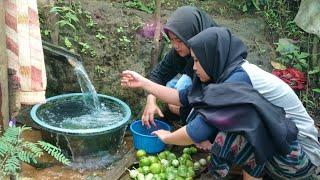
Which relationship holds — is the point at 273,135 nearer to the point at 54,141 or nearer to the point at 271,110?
the point at 271,110

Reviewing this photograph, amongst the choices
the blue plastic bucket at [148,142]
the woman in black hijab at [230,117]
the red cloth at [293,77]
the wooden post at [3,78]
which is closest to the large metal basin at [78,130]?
the blue plastic bucket at [148,142]

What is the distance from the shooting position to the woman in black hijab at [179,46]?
3836mm

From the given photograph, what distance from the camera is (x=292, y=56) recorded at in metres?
5.28

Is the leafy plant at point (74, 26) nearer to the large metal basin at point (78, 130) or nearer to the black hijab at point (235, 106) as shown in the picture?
the large metal basin at point (78, 130)

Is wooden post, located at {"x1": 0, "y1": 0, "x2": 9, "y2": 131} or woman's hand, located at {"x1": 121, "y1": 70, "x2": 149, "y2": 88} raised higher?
wooden post, located at {"x1": 0, "y1": 0, "x2": 9, "y2": 131}

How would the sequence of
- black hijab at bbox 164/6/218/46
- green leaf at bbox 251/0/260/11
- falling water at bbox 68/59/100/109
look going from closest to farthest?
black hijab at bbox 164/6/218/46, falling water at bbox 68/59/100/109, green leaf at bbox 251/0/260/11

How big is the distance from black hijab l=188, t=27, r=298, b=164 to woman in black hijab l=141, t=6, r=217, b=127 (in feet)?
1.59

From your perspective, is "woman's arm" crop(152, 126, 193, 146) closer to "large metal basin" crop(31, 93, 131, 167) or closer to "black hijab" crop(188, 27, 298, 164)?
"black hijab" crop(188, 27, 298, 164)

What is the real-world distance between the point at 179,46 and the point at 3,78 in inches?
64.1

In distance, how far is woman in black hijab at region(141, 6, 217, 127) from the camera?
151 inches

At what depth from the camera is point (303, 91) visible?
501 cm

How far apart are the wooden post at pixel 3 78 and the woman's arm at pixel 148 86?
120 cm

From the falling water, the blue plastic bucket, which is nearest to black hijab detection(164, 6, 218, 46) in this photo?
the blue plastic bucket

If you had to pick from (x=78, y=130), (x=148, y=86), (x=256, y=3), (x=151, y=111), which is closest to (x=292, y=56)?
(x=256, y=3)
